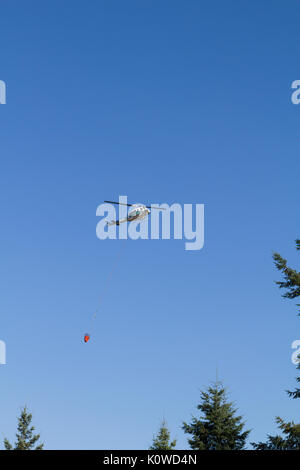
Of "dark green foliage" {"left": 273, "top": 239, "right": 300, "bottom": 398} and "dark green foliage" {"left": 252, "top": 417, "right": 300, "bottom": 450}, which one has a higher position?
"dark green foliage" {"left": 273, "top": 239, "right": 300, "bottom": 398}

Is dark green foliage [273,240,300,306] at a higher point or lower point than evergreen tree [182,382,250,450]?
higher

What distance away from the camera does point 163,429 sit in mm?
55344

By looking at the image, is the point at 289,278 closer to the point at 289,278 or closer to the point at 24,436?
the point at 289,278

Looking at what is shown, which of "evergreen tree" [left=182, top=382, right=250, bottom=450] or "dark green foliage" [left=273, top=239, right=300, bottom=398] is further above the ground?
"dark green foliage" [left=273, top=239, right=300, bottom=398]

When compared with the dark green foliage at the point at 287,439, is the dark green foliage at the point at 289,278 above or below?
above

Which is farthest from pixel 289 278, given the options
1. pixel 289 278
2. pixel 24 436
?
pixel 24 436

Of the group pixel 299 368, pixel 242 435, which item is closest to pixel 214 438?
pixel 242 435

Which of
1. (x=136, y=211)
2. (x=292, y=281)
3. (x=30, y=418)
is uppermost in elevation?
(x=136, y=211)

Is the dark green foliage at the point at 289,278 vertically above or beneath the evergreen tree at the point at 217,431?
above
